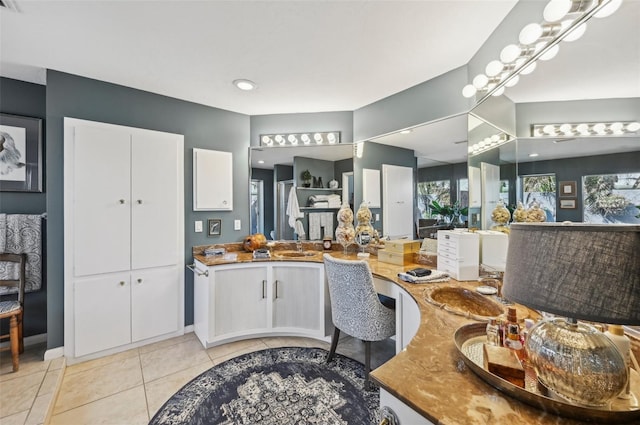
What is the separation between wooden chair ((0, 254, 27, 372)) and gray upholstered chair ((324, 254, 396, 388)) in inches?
96.6

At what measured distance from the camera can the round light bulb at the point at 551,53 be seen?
4.11ft

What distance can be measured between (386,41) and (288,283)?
2196 millimetres

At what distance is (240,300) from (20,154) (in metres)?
2.37

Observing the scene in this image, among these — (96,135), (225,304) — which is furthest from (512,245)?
(96,135)

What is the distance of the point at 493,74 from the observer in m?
1.72

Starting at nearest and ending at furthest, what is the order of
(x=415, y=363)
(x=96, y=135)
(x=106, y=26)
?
(x=415, y=363) < (x=106, y=26) < (x=96, y=135)

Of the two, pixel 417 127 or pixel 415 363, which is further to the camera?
pixel 417 127

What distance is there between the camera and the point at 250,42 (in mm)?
1880

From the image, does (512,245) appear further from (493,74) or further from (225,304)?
(225,304)

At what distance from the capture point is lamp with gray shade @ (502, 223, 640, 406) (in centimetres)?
55

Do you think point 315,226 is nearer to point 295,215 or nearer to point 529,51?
point 295,215

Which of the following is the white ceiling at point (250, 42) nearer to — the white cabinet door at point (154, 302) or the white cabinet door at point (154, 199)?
the white cabinet door at point (154, 199)

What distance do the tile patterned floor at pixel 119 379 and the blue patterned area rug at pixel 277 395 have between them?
0.15 meters

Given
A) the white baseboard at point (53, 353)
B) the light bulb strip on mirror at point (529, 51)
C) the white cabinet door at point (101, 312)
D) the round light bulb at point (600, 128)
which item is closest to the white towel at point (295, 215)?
the white cabinet door at point (101, 312)
